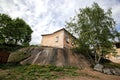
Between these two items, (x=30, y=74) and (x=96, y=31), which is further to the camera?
(x=96, y=31)

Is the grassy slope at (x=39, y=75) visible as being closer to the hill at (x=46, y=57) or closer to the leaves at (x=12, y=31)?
the hill at (x=46, y=57)

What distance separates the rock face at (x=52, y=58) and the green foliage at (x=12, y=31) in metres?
18.9

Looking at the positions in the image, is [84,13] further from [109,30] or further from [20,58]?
[20,58]

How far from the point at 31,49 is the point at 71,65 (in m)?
7.85

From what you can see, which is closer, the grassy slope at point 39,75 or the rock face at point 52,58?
the grassy slope at point 39,75

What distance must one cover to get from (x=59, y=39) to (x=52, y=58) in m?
15.4

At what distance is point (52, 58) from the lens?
64.8 ft

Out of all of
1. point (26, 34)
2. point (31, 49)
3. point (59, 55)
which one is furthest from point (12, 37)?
point (59, 55)

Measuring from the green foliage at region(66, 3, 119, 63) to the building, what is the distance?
9649 millimetres

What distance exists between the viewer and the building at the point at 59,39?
3362cm

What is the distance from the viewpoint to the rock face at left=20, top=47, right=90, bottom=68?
18.7 metres

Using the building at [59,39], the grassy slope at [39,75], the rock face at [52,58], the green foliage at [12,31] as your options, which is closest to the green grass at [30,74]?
the grassy slope at [39,75]

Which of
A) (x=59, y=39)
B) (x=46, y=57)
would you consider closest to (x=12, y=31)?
(x=59, y=39)

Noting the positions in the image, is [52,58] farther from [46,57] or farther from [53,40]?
[53,40]
